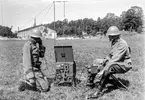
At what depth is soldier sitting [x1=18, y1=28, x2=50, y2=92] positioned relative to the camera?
6.23m

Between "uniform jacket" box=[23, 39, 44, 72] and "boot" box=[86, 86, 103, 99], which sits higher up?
"uniform jacket" box=[23, 39, 44, 72]

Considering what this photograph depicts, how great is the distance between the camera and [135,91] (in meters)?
6.34

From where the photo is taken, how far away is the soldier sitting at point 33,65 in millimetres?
6227

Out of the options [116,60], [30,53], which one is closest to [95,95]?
[116,60]

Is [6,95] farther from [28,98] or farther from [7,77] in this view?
[7,77]

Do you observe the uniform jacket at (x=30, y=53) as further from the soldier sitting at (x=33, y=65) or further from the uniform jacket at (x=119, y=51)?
the uniform jacket at (x=119, y=51)

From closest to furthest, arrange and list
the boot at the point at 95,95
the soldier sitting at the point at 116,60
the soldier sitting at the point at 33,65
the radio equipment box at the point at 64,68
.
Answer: the boot at the point at 95,95 → the soldier sitting at the point at 116,60 → the soldier sitting at the point at 33,65 → the radio equipment box at the point at 64,68

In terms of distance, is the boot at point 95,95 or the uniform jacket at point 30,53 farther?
the uniform jacket at point 30,53

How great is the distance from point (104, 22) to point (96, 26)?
17.4ft

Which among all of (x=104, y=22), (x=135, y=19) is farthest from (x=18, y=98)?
(x=104, y=22)

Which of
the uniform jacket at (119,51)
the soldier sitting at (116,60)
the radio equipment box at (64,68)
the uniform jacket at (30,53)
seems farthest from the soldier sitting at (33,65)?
the uniform jacket at (119,51)

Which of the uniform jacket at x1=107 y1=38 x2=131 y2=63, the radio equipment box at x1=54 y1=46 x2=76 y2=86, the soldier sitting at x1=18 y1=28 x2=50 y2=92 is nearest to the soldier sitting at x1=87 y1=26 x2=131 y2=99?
the uniform jacket at x1=107 y1=38 x2=131 y2=63

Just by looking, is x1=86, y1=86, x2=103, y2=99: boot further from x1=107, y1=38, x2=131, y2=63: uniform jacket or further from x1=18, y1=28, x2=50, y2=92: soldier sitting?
x1=18, y1=28, x2=50, y2=92: soldier sitting

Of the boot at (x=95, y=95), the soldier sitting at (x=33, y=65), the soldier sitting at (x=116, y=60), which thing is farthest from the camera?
the soldier sitting at (x=33, y=65)
